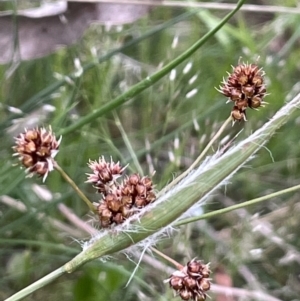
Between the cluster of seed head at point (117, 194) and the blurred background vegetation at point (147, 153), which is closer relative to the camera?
the cluster of seed head at point (117, 194)

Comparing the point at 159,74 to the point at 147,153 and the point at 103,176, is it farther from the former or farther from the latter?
the point at 147,153

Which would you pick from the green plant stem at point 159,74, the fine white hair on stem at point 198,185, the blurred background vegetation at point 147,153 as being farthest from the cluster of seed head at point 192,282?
the blurred background vegetation at point 147,153

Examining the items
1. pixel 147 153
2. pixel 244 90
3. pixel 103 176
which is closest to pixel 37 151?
Answer: pixel 103 176

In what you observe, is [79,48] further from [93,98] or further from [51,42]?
[51,42]

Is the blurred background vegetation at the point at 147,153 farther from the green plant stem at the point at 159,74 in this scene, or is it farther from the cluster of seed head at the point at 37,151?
the cluster of seed head at the point at 37,151

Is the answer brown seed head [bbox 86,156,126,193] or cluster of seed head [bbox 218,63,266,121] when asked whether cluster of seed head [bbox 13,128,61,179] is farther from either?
cluster of seed head [bbox 218,63,266,121]

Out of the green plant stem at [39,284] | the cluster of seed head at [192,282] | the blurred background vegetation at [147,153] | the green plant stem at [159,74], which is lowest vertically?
the blurred background vegetation at [147,153]

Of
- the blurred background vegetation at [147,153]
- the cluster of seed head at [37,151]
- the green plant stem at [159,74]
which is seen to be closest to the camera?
the cluster of seed head at [37,151]
